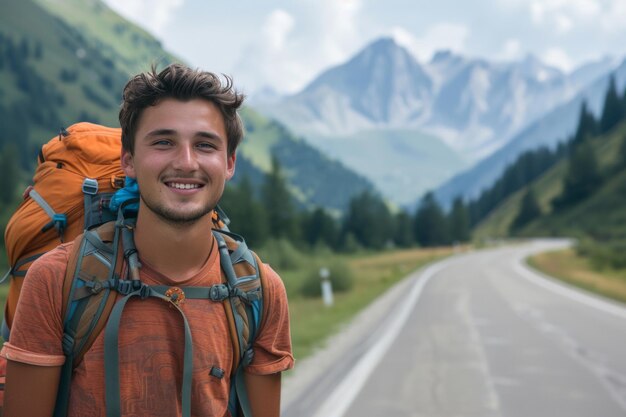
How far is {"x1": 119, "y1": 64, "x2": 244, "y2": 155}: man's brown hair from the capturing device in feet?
6.68

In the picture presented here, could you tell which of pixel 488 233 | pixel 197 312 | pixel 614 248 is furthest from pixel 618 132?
pixel 197 312

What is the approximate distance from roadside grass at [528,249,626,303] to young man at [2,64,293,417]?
17821mm

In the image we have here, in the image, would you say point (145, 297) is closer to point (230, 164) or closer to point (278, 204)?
point (230, 164)

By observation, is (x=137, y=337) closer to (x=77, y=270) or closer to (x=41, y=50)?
(x=77, y=270)

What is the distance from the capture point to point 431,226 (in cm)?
12256

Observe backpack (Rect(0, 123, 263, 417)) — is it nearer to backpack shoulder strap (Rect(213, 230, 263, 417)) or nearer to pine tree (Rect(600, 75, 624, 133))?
backpack shoulder strap (Rect(213, 230, 263, 417))

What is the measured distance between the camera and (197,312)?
207 cm

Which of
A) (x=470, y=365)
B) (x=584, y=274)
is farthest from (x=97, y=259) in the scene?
(x=584, y=274)

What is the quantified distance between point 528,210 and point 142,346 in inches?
5191

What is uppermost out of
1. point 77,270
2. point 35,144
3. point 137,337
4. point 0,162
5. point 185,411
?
point 35,144

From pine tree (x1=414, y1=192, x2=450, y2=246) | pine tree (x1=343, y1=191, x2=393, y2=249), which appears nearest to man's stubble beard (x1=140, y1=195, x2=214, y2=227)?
pine tree (x1=343, y1=191, x2=393, y2=249)

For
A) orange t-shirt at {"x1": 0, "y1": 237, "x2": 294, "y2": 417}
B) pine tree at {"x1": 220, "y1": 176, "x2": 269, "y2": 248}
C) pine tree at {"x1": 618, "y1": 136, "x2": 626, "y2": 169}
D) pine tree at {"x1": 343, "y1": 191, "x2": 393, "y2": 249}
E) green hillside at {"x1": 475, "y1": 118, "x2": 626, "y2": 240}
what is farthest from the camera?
pine tree at {"x1": 343, "y1": 191, "x2": 393, "y2": 249}

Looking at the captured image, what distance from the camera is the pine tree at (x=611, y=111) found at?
13462 centimetres

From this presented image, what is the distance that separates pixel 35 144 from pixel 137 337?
467 ft
